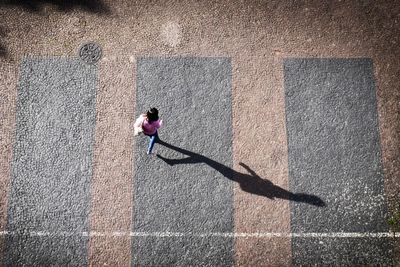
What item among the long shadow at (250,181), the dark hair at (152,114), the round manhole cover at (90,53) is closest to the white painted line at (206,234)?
the long shadow at (250,181)

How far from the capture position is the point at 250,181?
6324 mm

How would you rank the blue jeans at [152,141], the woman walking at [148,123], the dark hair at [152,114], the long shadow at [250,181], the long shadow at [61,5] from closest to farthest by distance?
the dark hair at [152,114], the woman walking at [148,123], the blue jeans at [152,141], the long shadow at [250,181], the long shadow at [61,5]

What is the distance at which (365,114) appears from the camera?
6508 millimetres

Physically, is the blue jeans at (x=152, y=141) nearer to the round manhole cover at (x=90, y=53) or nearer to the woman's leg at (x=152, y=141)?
the woman's leg at (x=152, y=141)

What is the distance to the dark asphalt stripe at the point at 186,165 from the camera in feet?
19.9

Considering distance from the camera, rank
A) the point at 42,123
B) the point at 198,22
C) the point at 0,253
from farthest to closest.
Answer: the point at 198,22 → the point at 42,123 → the point at 0,253

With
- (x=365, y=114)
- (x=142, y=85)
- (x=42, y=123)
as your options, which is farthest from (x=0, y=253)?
(x=365, y=114)

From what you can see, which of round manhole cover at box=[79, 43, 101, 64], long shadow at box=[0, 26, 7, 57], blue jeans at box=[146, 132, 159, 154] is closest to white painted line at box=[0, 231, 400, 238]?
blue jeans at box=[146, 132, 159, 154]

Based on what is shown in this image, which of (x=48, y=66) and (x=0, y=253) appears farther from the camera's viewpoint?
(x=48, y=66)

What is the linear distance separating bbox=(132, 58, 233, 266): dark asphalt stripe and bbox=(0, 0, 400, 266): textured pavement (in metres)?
0.03

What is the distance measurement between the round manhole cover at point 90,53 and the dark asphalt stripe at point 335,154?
3439mm

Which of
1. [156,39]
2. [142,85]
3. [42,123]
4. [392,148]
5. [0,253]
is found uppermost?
[156,39]

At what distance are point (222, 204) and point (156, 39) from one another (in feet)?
10.5

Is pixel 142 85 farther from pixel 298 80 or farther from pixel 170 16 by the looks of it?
pixel 298 80
